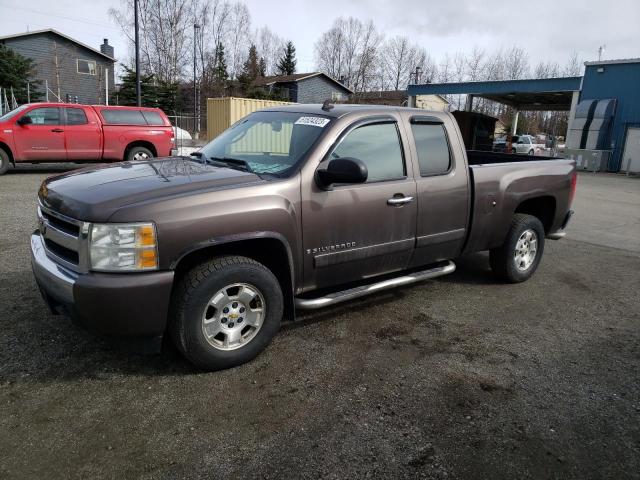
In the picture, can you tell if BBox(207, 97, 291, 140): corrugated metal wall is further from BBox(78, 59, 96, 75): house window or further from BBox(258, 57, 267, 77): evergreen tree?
BBox(258, 57, 267, 77): evergreen tree

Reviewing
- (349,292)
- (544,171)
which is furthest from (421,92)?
(349,292)

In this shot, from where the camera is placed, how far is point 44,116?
40.6 feet

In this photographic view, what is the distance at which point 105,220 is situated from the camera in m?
2.83

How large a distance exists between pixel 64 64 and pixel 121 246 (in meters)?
41.1

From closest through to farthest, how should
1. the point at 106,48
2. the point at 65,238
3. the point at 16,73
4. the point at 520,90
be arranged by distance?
the point at 65,238, the point at 520,90, the point at 16,73, the point at 106,48

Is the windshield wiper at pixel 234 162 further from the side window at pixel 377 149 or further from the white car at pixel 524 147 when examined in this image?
the white car at pixel 524 147

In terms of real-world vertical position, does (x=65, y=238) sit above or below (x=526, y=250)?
above

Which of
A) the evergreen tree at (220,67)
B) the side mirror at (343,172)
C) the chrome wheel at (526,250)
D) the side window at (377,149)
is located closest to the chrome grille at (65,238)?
the side mirror at (343,172)

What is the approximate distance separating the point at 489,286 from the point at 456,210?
1.33 meters

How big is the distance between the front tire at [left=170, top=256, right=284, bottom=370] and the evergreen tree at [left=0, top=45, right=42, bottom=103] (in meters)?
33.3

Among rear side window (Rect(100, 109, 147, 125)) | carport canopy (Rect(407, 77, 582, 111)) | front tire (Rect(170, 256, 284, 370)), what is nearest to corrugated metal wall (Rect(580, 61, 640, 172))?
carport canopy (Rect(407, 77, 582, 111))

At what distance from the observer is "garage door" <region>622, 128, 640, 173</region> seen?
24.4 meters

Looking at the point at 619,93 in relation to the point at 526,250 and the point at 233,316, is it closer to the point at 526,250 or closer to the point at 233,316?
the point at 526,250

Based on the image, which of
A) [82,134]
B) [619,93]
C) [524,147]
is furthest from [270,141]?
[524,147]
